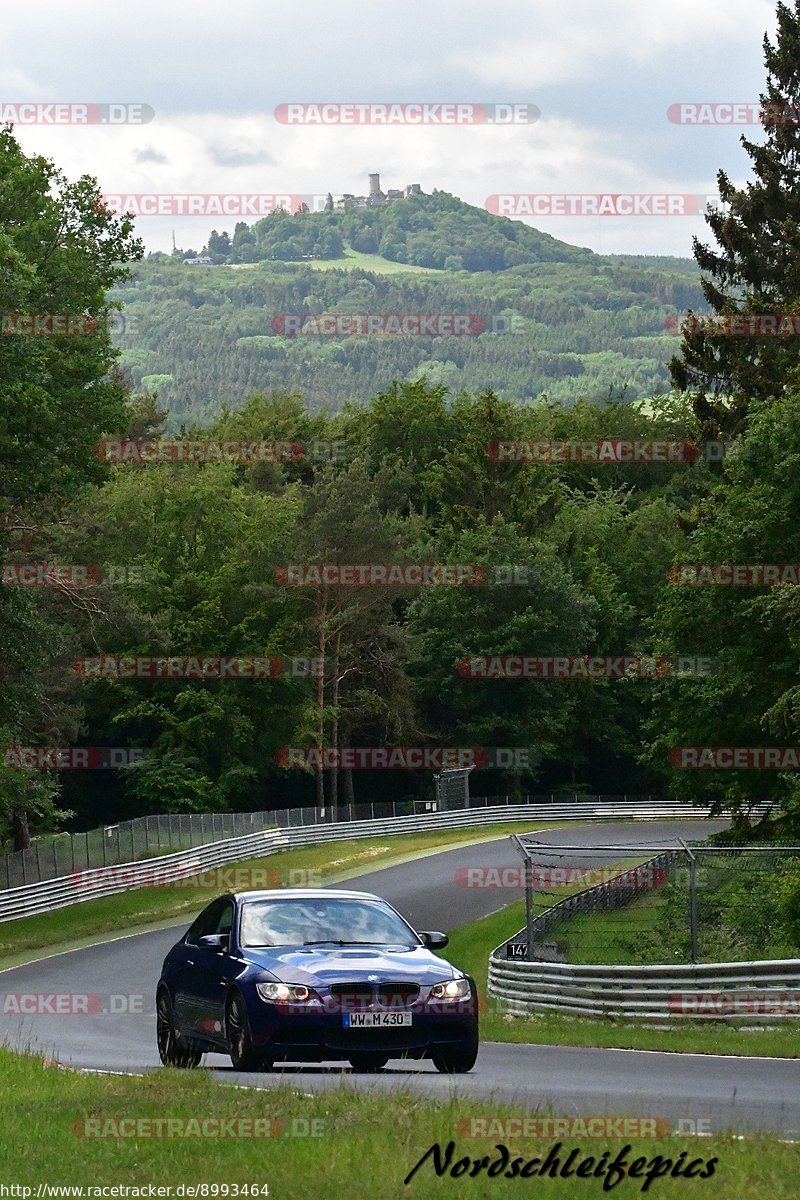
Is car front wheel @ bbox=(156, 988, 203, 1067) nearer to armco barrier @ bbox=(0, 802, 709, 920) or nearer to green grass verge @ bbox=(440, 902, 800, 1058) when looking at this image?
green grass verge @ bbox=(440, 902, 800, 1058)

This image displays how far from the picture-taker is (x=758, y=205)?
5334 cm

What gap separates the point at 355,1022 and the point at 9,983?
66.8 ft

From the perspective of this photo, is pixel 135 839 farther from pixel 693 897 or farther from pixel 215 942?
pixel 215 942

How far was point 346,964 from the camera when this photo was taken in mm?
13461

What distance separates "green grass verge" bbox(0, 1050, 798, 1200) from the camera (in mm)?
7750

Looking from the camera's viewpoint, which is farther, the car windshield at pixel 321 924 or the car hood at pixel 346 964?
the car windshield at pixel 321 924

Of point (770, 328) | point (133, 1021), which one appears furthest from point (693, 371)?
point (133, 1021)

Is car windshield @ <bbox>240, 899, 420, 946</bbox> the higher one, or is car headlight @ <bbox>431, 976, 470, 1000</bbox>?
car windshield @ <bbox>240, 899, 420, 946</bbox>

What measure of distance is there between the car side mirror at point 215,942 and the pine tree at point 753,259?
38.8 meters

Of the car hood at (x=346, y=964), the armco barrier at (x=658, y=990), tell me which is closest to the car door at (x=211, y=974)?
the car hood at (x=346, y=964)

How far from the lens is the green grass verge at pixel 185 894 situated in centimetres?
4075

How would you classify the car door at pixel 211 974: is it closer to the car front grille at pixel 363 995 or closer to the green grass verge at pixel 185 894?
the car front grille at pixel 363 995

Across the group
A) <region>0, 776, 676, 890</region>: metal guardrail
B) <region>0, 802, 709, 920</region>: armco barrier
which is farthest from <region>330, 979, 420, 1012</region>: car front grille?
<region>0, 776, 676, 890</region>: metal guardrail

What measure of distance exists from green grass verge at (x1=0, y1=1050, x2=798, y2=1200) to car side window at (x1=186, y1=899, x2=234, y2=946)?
12.7 feet
